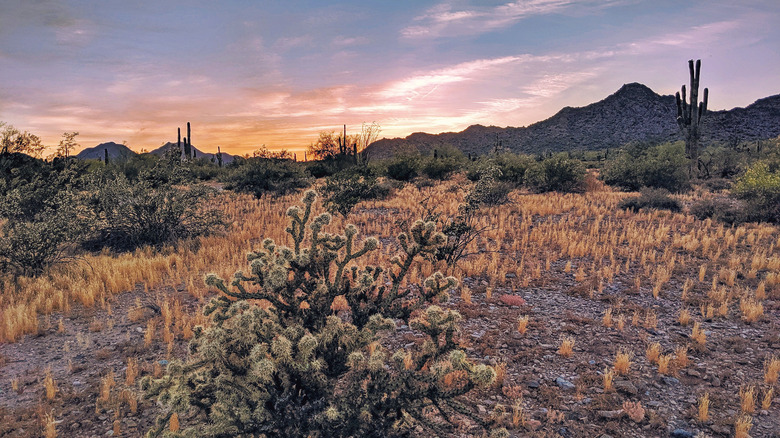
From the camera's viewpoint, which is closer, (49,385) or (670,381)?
(49,385)

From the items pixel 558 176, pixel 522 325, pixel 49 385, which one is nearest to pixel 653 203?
pixel 558 176

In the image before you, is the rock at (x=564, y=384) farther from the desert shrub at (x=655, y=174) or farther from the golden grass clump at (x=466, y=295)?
the desert shrub at (x=655, y=174)

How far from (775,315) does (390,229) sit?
891cm

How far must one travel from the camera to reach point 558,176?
22.1 metres

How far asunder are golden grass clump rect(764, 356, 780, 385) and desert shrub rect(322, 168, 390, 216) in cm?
1173

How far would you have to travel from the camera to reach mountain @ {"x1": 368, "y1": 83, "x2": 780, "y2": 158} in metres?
69.2

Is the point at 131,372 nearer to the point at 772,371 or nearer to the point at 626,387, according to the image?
the point at 626,387

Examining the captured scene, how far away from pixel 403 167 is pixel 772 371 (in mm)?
23892

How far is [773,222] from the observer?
1303 centimetres

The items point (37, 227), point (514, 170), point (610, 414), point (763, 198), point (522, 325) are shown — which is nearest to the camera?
point (610, 414)

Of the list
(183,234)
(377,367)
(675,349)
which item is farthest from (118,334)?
(675,349)

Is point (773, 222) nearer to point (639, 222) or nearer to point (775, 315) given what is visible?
point (639, 222)

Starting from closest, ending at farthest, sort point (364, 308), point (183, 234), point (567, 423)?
point (364, 308), point (567, 423), point (183, 234)

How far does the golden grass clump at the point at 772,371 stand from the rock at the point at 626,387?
1587mm
